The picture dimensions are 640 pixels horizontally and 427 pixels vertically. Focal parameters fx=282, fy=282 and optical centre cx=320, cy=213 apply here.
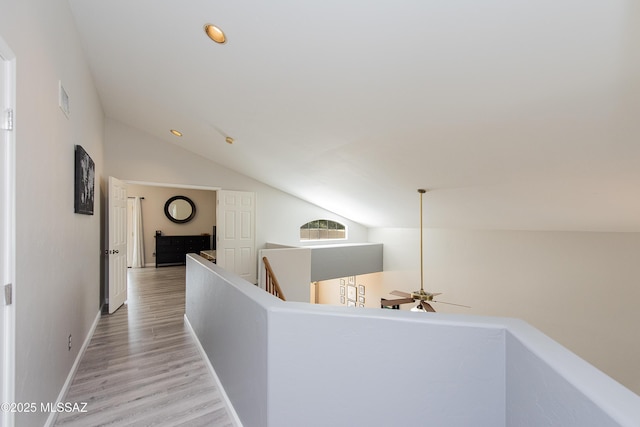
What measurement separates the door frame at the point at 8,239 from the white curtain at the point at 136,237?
7.12m

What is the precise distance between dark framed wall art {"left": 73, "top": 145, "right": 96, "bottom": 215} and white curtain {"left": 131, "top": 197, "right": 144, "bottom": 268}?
200 inches

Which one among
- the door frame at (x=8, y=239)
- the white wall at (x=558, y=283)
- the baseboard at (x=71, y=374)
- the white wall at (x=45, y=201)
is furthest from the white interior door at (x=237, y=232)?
the door frame at (x=8, y=239)

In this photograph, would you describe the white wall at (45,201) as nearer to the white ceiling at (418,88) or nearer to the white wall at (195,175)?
the white ceiling at (418,88)

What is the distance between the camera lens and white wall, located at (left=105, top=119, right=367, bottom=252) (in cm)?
486

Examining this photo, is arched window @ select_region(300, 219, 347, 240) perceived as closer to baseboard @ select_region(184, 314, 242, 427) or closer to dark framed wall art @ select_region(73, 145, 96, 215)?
baseboard @ select_region(184, 314, 242, 427)

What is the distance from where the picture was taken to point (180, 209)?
808 centimetres

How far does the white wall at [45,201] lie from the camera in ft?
4.49

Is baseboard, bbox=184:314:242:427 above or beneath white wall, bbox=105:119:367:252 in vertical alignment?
beneath

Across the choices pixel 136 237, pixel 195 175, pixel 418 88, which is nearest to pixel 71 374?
pixel 418 88

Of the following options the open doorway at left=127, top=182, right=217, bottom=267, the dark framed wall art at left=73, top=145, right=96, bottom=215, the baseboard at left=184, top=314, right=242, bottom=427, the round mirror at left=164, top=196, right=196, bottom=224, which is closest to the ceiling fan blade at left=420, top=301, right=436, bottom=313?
the baseboard at left=184, top=314, right=242, bottom=427

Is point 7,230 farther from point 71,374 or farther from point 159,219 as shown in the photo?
point 159,219

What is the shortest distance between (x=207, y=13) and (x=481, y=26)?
169 centimetres

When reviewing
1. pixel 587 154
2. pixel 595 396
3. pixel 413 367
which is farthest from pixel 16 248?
pixel 587 154

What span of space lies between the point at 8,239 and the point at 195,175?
4543 mm
